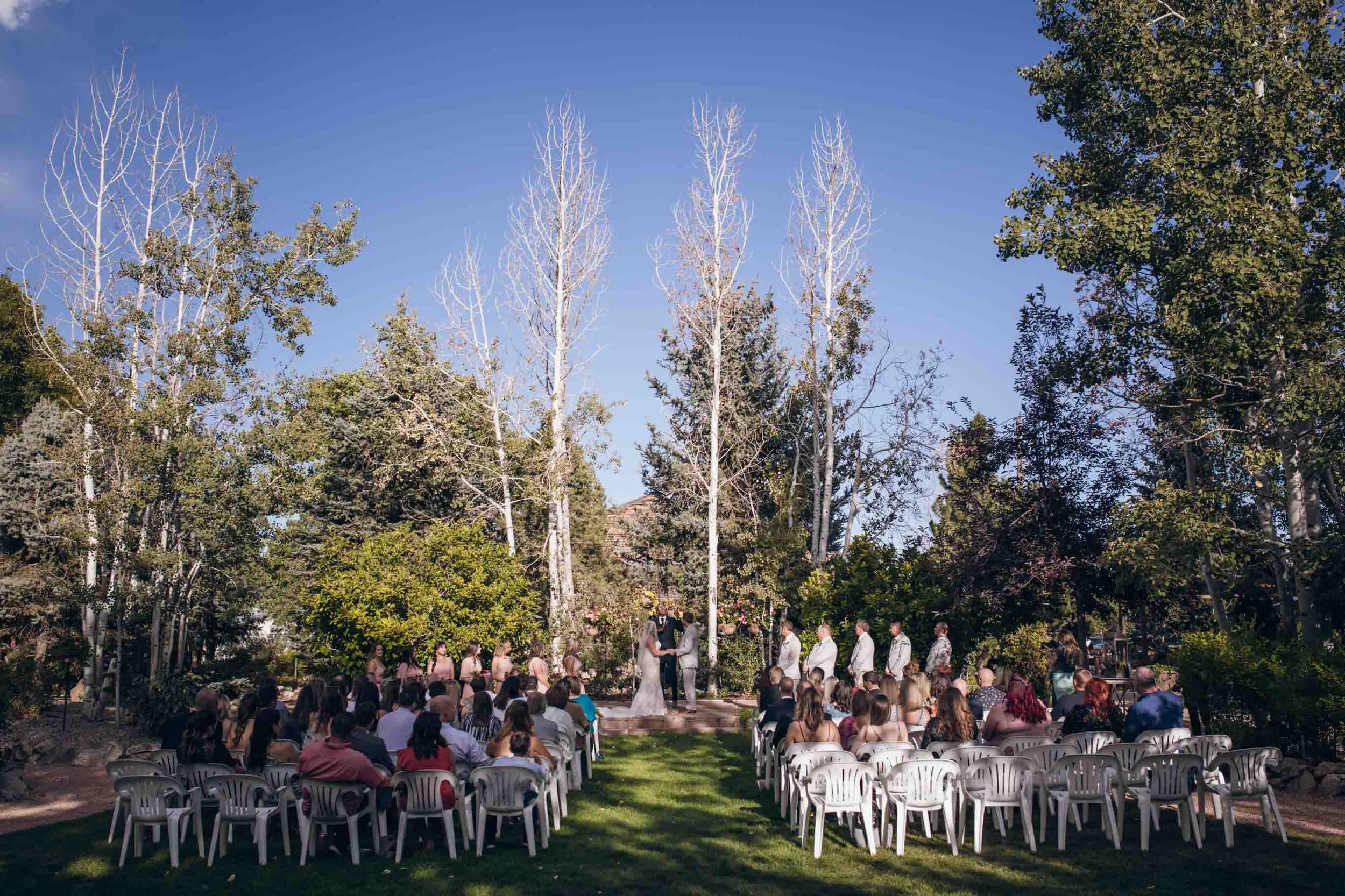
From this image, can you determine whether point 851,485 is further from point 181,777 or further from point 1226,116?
point 181,777

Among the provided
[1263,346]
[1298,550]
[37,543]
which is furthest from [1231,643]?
[37,543]

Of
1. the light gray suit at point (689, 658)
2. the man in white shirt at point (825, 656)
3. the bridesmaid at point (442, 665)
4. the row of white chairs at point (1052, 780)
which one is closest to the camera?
the row of white chairs at point (1052, 780)

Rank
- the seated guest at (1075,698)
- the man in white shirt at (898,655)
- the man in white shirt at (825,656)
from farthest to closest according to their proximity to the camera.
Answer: the man in white shirt at (898,655) → the man in white shirt at (825,656) → the seated guest at (1075,698)

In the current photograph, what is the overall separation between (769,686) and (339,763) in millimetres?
6098

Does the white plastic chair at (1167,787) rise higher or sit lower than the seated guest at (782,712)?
lower

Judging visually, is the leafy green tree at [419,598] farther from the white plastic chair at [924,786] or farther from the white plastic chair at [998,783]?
the white plastic chair at [998,783]

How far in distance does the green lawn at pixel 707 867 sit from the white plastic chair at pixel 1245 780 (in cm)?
22

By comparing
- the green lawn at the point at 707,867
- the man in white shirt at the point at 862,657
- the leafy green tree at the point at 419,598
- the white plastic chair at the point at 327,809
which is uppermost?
the leafy green tree at the point at 419,598

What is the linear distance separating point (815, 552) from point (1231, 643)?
503 inches

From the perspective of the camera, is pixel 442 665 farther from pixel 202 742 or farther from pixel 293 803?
pixel 202 742

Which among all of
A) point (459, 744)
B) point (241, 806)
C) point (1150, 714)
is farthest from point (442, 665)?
point (1150, 714)

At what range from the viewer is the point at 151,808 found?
25.9 feet

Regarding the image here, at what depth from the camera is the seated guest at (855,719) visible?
30.2 feet

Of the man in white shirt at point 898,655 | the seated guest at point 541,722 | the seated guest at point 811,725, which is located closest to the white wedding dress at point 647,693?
the man in white shirt at point 898,655
